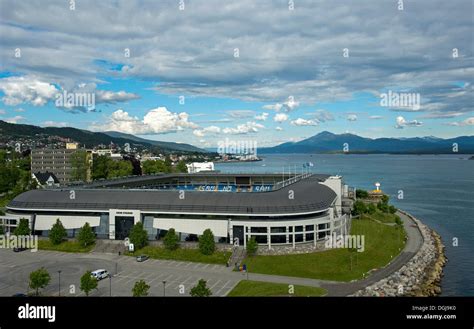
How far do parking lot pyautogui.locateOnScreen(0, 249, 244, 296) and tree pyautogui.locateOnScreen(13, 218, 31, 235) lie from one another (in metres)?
4.10

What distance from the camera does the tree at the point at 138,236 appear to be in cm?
5841

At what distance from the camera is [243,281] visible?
149 ft

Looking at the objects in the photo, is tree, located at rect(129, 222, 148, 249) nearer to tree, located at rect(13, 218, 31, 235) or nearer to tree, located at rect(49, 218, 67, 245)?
tree, located at rect(49, 218, 67, 245)

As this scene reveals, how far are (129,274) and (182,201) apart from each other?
17.0 metres

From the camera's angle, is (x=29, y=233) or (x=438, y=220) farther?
(x=438, y=220)

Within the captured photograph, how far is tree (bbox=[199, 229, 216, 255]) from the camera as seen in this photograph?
55.2 metres

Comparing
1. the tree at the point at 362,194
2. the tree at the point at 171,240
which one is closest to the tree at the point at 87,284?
the tree at the point at 171,240

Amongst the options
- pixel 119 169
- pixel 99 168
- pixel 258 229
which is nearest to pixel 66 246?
pixel 258 229

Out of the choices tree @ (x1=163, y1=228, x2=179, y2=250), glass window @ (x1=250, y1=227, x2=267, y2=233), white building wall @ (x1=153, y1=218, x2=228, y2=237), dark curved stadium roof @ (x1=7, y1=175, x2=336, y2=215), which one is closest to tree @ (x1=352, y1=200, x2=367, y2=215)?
dark curved stadium roof @ (x1=7, y1=175, x2=336, y2=215)

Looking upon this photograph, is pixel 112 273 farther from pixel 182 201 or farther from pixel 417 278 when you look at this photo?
pixel 417 278
